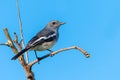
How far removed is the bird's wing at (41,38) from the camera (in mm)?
7768

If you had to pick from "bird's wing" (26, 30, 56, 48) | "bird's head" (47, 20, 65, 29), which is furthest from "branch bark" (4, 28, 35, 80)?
"bird's head" (47, 20, 65, 29)

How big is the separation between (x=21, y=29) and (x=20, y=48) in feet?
1.59

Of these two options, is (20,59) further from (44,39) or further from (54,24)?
(54,24)

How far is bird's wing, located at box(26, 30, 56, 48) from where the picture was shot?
7768 millimetres

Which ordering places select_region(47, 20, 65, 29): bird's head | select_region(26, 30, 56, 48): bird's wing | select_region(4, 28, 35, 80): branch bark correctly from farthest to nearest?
select_region(47, 20, 65, 29): bird's head → select_region(26, 30, 56, 48): bird's wing → select_region(4, 28, 35, 80): branch bark

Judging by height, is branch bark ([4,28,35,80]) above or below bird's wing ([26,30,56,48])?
below

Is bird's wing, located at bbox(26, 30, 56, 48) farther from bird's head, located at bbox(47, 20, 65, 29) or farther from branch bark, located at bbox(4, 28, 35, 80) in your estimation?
branch bark, located at bbox(4, 28, 35, 80)

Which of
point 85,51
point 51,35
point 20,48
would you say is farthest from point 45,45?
point 85,51

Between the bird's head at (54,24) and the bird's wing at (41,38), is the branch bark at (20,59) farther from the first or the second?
the bird's head at (54,24)

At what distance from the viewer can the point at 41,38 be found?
848 centimetres

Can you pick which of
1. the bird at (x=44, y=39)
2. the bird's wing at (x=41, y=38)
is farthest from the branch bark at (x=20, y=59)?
the bird's wing at (x=41, y=38)

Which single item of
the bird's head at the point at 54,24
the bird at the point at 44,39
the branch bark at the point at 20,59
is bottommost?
the branch bark at the point at 20,59

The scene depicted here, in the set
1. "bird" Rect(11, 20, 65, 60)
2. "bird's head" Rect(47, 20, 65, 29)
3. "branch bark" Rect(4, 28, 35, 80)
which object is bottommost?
"branch bark" Rect(4, 28, 35, 80)

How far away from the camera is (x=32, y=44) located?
764 cm
